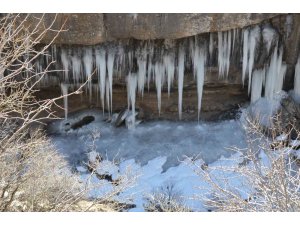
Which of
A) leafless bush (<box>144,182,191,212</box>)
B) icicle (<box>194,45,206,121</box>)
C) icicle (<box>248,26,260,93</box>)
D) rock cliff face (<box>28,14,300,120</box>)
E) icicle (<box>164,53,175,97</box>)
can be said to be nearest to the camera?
leafless bush (<box>144,182,191,212</box>)

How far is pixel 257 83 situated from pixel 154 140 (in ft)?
8.74

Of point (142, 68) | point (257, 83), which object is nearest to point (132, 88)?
point (142, 68)

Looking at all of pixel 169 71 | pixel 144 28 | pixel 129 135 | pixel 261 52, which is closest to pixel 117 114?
pixel 129 135

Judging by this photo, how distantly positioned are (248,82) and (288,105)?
1045mm

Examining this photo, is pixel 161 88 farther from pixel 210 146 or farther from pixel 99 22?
pixel 99 22

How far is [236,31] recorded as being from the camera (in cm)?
1090

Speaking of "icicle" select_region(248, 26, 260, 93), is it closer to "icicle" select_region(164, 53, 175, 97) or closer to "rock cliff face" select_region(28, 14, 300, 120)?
"rock cliff face" select_region(28, 14, 300, 120)

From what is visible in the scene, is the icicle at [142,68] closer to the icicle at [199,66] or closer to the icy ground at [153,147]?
the icicle at [199,66]

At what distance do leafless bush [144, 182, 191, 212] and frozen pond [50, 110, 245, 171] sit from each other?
2.59 ft

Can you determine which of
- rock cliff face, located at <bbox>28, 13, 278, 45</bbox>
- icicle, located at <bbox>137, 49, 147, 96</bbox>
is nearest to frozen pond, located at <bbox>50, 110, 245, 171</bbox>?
icicle, located at <bbox>137, 49, 147, 96</bbox>

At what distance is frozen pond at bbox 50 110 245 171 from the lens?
1181 cm

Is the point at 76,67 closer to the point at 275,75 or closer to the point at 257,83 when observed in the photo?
the point at 257,83

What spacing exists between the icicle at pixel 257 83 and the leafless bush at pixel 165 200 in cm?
284

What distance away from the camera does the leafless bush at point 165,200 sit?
9.88m
